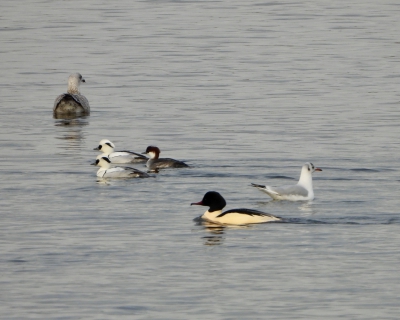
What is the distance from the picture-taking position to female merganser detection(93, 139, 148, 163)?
896 inches

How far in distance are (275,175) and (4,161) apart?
515cm

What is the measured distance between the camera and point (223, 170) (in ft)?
70.2

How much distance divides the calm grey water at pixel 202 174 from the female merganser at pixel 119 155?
1.71 feet

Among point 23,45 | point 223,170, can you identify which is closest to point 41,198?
point 223,170

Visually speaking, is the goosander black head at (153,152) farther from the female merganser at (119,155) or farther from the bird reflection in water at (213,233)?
the bird reflection in water at (213,233)

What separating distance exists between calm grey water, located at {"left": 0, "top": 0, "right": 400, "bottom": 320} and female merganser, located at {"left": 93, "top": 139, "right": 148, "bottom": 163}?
52 cm

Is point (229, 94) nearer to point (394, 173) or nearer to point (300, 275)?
point (394, 173)

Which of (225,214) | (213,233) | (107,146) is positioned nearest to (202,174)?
(107,146)

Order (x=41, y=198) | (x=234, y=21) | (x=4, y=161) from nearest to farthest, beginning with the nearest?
(x=41, y=198) < (x=4, y=161) < (x=234, y=21)

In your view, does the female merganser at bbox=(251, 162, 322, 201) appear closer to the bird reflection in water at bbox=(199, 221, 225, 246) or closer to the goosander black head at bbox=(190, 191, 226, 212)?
the goosander black head at bbox=(190, 191, 226, 212)

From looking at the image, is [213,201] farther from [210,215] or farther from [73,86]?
[73,86]

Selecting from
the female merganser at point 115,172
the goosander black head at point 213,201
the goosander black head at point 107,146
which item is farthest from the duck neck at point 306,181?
the goosander black head at point 107,146

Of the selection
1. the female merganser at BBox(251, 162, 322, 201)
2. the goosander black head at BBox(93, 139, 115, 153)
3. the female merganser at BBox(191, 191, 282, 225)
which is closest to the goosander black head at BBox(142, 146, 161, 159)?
the goosander black head at BBox(93, 139, 115, 153)

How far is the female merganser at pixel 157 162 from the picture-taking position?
21500 mm
